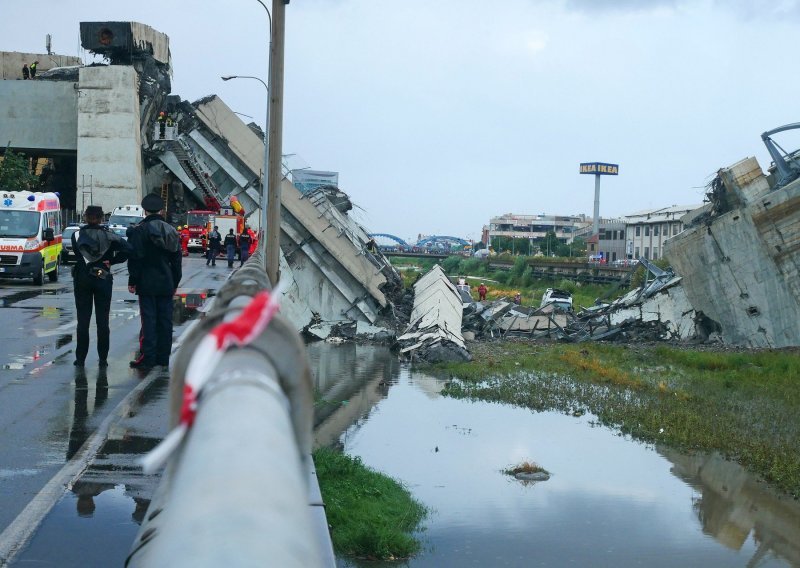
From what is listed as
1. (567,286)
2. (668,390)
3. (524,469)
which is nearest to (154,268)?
(524,469)

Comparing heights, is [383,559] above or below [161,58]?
below

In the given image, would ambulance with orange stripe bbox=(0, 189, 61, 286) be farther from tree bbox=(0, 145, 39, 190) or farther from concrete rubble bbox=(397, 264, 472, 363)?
tree bbox=(0, 145, 39, 190)

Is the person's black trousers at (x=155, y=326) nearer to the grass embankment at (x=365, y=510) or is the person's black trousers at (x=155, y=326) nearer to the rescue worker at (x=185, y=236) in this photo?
the grass embankment at (x=365, y=510)

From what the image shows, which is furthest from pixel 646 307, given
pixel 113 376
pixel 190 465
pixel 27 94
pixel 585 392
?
pixel 27 94

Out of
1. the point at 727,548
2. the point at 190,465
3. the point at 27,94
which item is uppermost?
the point at 27,94

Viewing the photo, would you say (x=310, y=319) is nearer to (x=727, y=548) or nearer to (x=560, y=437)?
(x=560, y=437)

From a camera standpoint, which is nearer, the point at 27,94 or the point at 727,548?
the point at 727,548

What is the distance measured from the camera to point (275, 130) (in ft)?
58.0

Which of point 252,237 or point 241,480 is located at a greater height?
point 252,237

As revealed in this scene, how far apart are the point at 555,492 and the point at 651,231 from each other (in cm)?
10924

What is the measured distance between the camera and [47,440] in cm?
877

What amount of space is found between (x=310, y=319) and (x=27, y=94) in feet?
134

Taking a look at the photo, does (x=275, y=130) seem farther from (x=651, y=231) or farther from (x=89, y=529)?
(x=651, y=231)

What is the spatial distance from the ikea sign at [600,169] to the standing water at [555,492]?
15326cm
